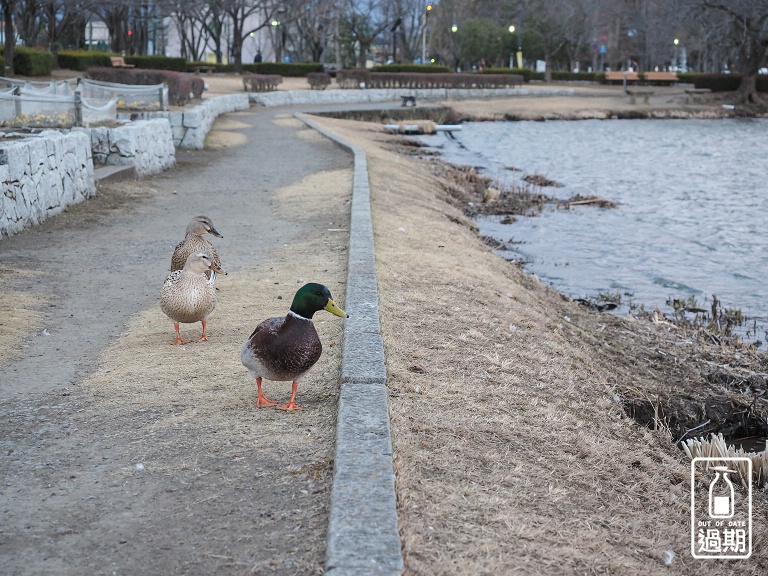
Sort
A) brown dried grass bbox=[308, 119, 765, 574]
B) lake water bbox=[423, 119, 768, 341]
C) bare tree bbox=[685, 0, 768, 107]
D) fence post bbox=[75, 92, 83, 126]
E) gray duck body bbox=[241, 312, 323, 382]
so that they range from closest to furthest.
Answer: brown dried grass bbox=[308, 119, 765, 574] < gray duck body bbox=[241, 312, 323, 382] < lake water bbox=[423, 119, 768, 341] < fence post bbox=[75, 92, 83, 126] < bare tree bbox=[685, 0, 768, 107]

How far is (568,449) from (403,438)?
103 cm

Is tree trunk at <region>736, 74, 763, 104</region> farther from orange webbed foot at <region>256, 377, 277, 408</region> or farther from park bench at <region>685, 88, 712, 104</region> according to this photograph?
orange webbed foot at <region>256, 377, 277, 408</region>

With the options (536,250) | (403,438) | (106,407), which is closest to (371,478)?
(403,438)

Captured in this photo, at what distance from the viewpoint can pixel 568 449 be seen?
500 cm

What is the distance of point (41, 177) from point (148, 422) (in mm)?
7214

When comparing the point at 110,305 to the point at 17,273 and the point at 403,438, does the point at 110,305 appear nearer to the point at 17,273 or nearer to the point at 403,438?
the point at 17,273

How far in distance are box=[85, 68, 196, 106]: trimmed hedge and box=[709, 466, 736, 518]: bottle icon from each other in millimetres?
23201

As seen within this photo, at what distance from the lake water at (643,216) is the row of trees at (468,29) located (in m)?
17.0

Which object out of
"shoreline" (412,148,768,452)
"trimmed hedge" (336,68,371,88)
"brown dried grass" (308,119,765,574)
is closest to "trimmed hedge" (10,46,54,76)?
"trimmed hedge" (336,68,371,88)

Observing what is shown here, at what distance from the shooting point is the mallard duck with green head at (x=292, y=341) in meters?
4.77

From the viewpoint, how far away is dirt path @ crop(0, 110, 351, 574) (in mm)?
3609

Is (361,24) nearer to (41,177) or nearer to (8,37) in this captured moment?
(8,37)

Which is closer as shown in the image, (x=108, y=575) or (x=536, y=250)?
(x=108, y=575)

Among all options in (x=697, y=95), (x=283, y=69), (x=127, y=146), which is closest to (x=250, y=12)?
(x=283, y=69)
